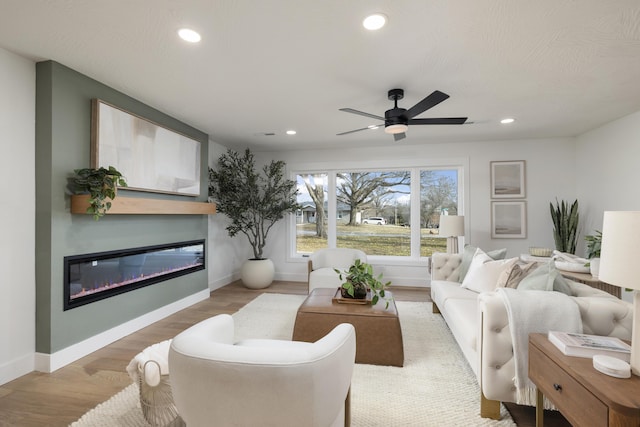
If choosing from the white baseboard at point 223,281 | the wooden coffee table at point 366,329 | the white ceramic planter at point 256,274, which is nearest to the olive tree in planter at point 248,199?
the white ceramic planter at point 256,274

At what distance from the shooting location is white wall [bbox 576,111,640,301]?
134 inches

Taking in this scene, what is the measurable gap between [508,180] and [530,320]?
378 cm

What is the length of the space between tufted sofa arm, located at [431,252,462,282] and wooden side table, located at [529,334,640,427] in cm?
208

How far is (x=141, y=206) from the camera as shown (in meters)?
3.01

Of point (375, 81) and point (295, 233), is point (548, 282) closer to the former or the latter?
point (375, 81)

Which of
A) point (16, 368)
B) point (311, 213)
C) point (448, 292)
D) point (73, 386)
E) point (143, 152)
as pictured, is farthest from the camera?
point (311, 213)

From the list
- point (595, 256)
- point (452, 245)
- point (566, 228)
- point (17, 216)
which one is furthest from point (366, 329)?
point (566, 228)

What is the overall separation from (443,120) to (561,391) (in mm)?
2238

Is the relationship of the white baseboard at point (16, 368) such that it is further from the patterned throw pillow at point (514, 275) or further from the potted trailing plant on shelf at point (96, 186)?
the patterned throw pillow at point (514, 275)

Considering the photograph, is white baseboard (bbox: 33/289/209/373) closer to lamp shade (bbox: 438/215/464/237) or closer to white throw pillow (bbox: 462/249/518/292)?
white throw pillow (bbox: 462/249/518/292)

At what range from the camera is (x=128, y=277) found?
3123mm

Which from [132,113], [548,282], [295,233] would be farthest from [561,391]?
[295,233]

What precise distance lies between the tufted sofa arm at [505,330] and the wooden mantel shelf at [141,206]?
3.09 m

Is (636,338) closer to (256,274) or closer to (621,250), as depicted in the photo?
(621,250)
